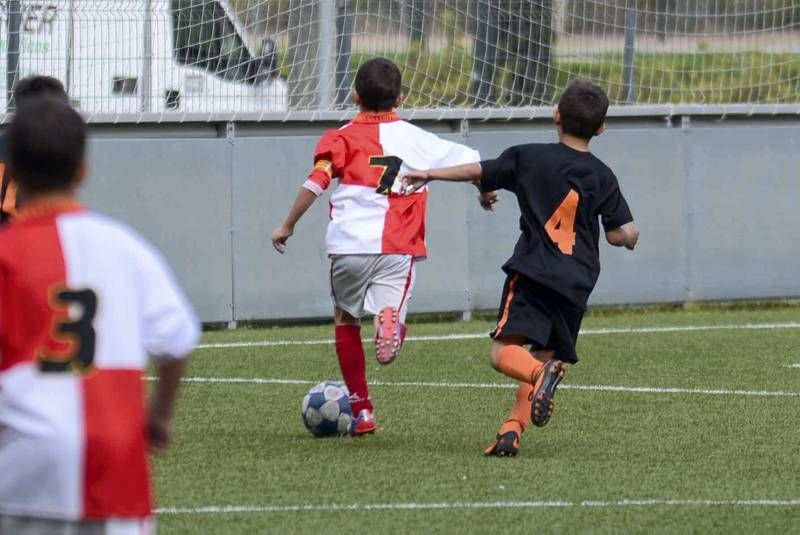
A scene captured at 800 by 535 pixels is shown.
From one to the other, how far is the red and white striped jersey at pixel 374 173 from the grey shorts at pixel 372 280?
37mm

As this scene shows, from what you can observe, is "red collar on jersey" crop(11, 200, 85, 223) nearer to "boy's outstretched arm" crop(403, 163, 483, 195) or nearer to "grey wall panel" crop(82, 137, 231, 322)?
"boy's outstretched arm" crop(403, 163, 483, 195)

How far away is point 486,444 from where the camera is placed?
23.0ft

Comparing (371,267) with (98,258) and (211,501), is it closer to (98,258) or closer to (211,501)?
(211,501)

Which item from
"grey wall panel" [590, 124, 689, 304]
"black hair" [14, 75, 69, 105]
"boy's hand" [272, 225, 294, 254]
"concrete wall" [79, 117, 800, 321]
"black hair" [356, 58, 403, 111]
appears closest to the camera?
"black hair" [14, 75, 69, 105]

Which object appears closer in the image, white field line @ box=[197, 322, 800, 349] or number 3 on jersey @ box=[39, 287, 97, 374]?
number 3 on jersey @ box=[39, 287, 97, 374]

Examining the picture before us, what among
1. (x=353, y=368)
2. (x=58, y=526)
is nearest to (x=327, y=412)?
(x=353, y=368)

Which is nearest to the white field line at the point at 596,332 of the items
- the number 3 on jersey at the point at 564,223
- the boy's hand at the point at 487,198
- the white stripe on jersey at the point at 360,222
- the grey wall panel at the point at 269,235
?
the grey wall panel at the point at 269,235

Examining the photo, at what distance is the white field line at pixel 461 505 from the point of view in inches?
219

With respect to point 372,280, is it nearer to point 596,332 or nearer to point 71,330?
point 71,330

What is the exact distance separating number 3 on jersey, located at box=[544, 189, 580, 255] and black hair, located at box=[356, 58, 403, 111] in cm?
104

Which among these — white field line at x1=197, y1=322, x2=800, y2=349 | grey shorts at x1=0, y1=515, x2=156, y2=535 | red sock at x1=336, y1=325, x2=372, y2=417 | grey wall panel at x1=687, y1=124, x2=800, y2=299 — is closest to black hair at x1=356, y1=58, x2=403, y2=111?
red sock at x1=336, y1=325, x2=372, y2=417

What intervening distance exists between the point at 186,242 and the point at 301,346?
140 centimetres

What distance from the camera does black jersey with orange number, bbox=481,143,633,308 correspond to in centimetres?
663

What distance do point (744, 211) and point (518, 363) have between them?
6589mm
